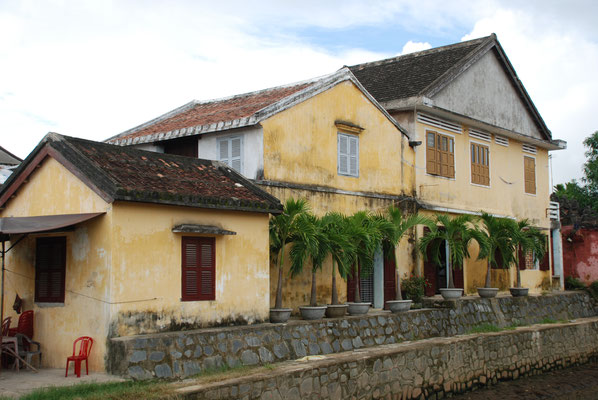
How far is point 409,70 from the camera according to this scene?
21.0 meters

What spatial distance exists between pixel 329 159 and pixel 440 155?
16.1 feet

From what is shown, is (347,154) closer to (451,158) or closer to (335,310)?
(335,310)

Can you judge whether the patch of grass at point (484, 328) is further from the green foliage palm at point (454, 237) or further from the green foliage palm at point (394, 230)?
the green foliage palm at point (394, 230)

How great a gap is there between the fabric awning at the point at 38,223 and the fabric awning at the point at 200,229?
1298mm

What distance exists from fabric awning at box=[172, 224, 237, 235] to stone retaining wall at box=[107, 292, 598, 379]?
5.25 ft

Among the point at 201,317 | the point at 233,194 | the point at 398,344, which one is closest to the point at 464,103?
the point at 398,344

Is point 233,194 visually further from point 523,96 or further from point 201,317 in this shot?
point 523,96

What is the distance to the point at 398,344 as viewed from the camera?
14148mm

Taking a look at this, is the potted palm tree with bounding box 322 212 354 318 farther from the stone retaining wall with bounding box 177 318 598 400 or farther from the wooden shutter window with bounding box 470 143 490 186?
the wooden shutter window with bounding box 470 143 490 186

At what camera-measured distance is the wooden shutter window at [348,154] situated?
16.0 m

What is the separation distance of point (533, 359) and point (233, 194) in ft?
31.6

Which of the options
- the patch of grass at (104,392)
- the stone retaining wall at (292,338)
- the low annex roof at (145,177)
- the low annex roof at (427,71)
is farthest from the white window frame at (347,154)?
the patch of grass at (104,392)

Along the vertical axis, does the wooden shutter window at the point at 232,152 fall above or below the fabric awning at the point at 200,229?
above

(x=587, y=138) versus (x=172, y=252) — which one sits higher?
(x=587, y=138)
